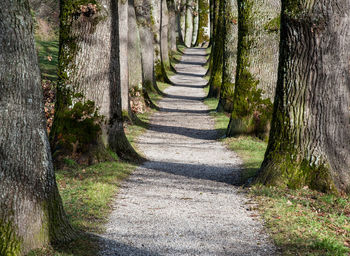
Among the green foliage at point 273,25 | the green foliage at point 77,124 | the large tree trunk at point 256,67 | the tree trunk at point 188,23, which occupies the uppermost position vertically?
the tree trunk at point 188,23

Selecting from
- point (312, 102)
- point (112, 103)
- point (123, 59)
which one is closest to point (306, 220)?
point (312, 102)

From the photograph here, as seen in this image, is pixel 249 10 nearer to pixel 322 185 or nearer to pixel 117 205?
pixel 322 185

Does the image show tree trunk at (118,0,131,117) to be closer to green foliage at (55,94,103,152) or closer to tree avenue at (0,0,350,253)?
tree avenue at (0,0,350,253)

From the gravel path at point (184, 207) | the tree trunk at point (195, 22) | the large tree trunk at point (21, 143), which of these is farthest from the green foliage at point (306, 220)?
the tree trunk at point (195, 22)

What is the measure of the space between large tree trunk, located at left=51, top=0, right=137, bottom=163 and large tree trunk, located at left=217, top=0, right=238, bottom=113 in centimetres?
772

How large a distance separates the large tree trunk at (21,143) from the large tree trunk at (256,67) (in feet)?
27.4

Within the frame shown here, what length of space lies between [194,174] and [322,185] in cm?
258

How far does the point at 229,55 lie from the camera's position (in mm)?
16031

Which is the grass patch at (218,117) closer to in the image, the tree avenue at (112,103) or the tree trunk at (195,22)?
the tree avenue at (112,103)

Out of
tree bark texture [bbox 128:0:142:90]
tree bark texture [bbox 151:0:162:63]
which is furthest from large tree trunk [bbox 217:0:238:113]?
tree bark texture [bbox 151:0:162:63]

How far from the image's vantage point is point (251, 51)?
12203mm

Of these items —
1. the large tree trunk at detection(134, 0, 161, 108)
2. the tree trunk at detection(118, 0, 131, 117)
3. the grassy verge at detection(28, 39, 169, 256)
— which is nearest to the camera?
the grassy verge at detection(28, 39, 169, 256)

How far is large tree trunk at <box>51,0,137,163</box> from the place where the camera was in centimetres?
864

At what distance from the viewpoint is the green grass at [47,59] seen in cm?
2319
